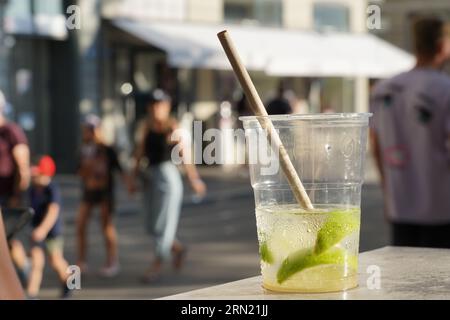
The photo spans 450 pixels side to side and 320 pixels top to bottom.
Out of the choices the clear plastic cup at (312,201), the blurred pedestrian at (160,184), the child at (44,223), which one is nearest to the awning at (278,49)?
the blurred pedestrian at (160,184)

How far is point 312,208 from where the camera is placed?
208cm

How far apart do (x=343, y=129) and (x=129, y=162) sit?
2122 cm

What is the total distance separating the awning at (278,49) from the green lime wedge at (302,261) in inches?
817

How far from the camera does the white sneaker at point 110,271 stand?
923 cm

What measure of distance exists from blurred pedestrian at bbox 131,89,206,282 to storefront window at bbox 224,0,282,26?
18.3 meters

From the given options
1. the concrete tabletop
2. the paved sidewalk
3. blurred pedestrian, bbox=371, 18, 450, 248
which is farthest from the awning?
the concrete tabletop

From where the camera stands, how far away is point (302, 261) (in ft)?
6.65

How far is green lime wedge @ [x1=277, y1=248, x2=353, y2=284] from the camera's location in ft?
6.64

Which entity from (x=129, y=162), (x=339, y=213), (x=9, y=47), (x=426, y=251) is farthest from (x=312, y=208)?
(x=129, y=162)

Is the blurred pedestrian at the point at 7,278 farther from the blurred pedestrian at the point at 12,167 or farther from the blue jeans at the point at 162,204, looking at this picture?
the blue jeans at the point at 162,204

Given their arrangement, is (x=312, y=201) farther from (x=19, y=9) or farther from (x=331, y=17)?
(x=331, y=17)

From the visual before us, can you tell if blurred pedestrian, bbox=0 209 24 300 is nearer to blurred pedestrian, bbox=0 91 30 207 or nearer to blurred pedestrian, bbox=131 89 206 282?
blurred pedestrian, bbox=0 91 30 207

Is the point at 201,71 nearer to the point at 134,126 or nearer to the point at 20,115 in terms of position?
the point at 134,126

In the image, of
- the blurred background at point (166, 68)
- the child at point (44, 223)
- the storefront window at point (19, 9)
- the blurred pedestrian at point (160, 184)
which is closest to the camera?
the child at point (44, 223)
